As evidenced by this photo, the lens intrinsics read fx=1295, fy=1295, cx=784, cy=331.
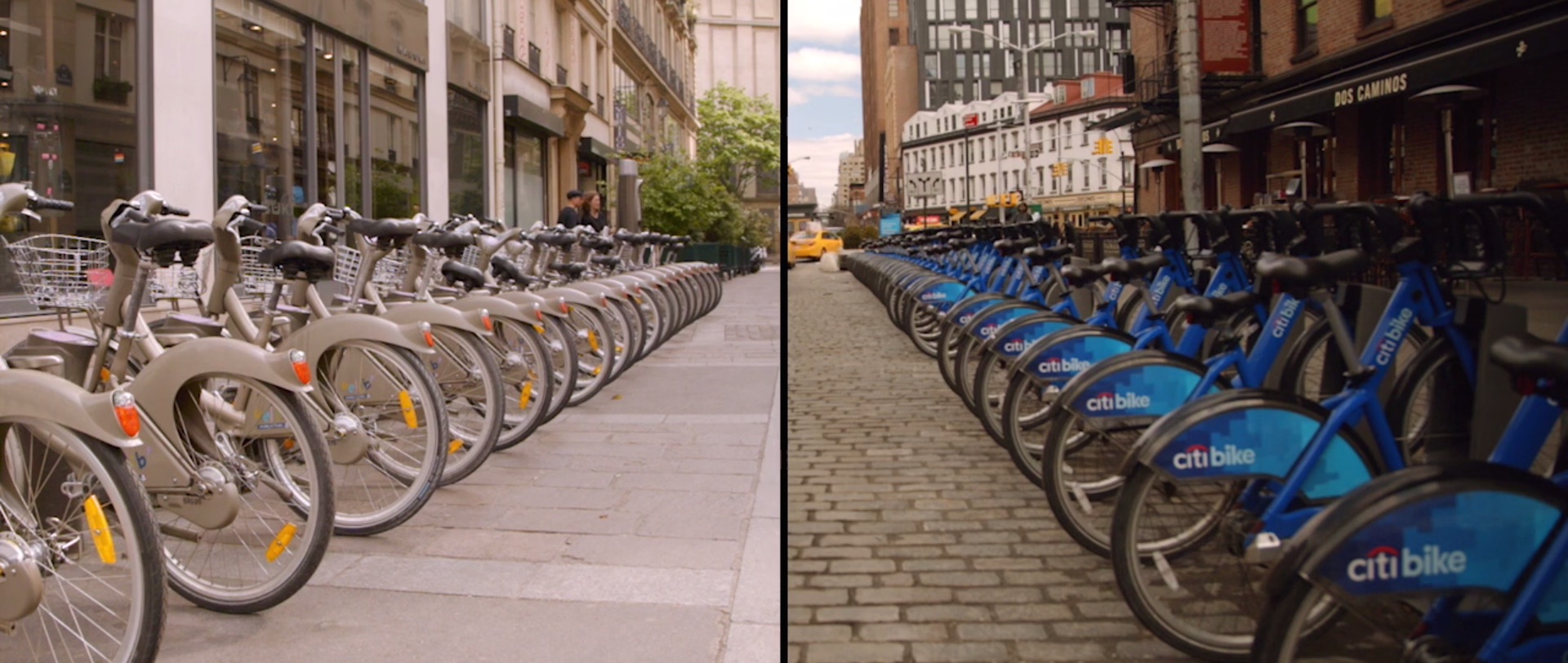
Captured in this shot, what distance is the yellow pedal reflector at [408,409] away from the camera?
3252 millimetres

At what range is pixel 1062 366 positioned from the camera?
3.11m

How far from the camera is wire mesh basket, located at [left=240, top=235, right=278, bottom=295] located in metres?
3.73

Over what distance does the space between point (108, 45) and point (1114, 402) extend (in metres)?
4.28

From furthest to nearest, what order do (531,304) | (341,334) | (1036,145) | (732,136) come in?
1. (732,136)
2. (531,304)
3. (341,334)
4. (1036,145)

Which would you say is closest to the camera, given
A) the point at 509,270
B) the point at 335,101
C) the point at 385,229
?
the point at 385,229

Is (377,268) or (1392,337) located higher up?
(377,268)

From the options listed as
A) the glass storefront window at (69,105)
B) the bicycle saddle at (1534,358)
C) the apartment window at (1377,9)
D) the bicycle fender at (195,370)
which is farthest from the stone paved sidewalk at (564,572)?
the glass storefront window at (69,105)

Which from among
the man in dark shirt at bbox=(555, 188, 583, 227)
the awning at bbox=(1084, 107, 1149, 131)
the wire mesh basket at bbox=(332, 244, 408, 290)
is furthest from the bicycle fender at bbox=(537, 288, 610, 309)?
the awning at bbox=(1084, 107, 1149, 131)

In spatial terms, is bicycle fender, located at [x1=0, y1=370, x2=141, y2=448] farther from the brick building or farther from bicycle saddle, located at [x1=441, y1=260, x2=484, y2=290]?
bicycle saddle, located at [x1=441, y1=260, x2=484, y2=290]

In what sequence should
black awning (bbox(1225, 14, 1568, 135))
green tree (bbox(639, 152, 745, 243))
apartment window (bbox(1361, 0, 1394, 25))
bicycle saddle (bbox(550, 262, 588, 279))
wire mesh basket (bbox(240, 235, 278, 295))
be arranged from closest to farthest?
black awning (bbox(1225, 14, 1568, 135)), apartment window (bbox(1361, 0, 1394, 25)), wire mesh basket (bbox(240, 235, 278, 295)), bicycle saddle (bbox(550, 262, 588, 279)), green tree (bbox(639, 152, 745, 243))

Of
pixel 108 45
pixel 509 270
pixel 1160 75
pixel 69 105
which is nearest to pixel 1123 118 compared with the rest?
pixel 1160 75

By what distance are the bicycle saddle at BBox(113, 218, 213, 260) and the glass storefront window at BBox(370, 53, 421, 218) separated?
591 cm

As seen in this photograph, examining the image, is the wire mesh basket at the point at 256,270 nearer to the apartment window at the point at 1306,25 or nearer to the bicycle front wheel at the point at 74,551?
the bicycle front wheel at the point at 74,551

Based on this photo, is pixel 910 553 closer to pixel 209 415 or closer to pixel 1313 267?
pixel 1313 267
